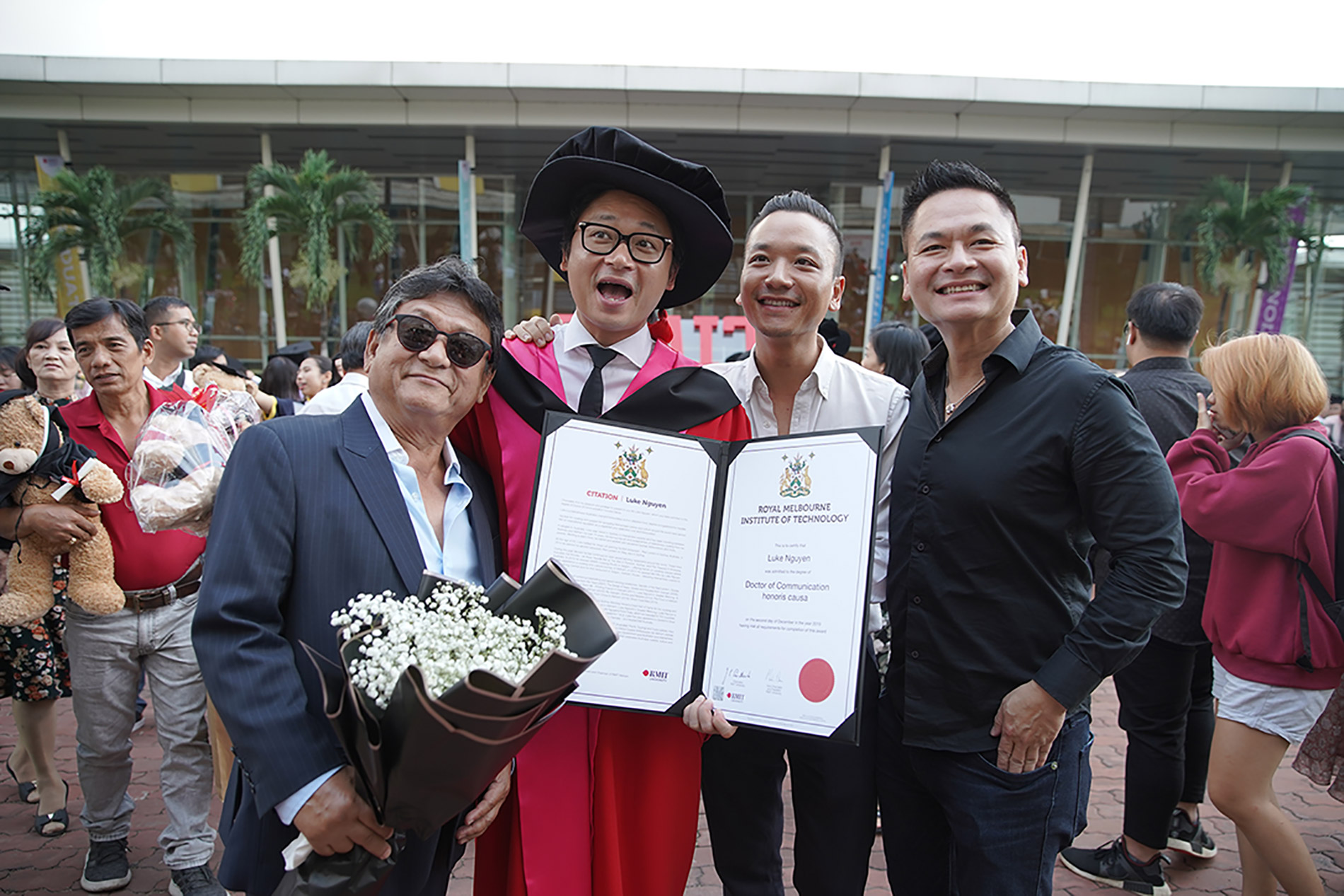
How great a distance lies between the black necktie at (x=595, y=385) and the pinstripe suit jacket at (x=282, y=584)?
24.3 inches

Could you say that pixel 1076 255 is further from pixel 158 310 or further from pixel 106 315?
pixel 106 315

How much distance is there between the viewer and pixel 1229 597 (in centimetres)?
305

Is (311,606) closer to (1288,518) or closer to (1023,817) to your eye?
(1023,817)

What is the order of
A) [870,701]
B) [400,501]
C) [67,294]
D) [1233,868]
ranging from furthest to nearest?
1. [67,294]
2. [1233,868]
3. [870,701]
4. [400,501]

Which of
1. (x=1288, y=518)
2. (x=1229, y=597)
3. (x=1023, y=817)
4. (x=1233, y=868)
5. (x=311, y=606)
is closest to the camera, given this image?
(x=311, y=606)

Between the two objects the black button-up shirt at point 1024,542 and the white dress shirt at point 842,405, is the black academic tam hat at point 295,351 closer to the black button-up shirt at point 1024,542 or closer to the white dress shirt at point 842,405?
the white dress shirt at point 842,405

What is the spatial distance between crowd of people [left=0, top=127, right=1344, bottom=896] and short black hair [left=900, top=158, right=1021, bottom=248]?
11mm

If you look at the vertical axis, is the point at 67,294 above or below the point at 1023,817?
above

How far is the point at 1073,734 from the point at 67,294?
2023cm

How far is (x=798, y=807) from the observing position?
2471mm

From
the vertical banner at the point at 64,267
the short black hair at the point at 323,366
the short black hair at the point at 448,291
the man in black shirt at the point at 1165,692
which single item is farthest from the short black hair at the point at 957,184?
the vertical banner at the point at 64,267

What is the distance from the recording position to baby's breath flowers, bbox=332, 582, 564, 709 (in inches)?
55.5

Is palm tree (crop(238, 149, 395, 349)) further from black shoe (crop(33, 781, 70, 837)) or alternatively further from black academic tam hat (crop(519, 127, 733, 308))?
black academic tam hat (crop(519, 127, 733, 308))

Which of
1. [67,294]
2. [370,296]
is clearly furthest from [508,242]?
[67,294]
